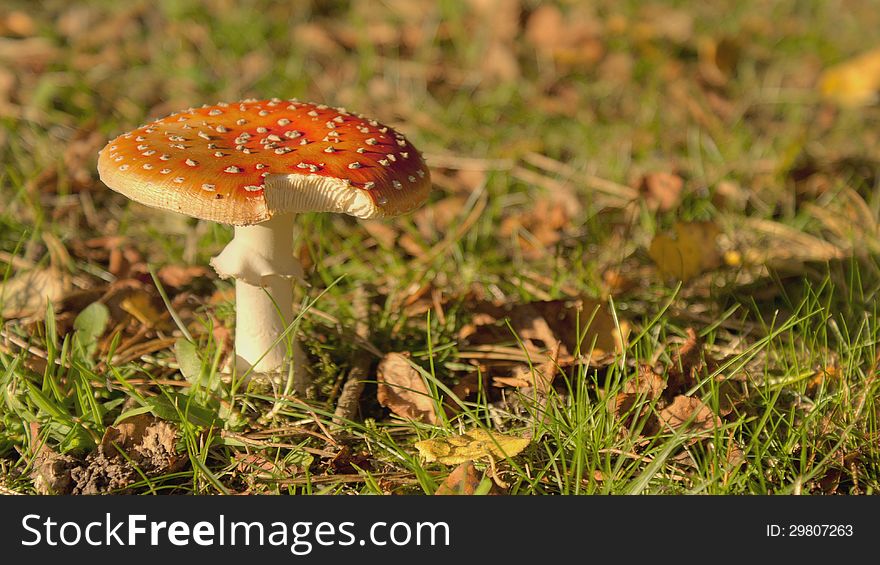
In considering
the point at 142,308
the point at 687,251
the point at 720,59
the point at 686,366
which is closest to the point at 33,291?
the point at 142,308

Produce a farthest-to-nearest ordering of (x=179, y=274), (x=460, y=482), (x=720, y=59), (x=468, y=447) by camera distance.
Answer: (x=720, y=59), (x=179, y=274), (x=468, y=447), (x=460, y=482)

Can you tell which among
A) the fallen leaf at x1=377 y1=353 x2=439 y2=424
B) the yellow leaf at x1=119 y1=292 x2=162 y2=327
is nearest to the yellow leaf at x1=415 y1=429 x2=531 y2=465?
the fallen leaf at x1=377 y1=353 x2=439 y2=424

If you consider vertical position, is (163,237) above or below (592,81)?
below

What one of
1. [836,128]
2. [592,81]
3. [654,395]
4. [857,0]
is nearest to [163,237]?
[654,395]

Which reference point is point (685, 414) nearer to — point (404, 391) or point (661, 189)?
point (404, 391)

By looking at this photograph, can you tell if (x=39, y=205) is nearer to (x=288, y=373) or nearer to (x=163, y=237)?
(x=163, y=237)

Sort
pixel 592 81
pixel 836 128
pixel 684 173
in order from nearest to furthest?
pixel 684 173, pixel 836 128, pixel 592 81
